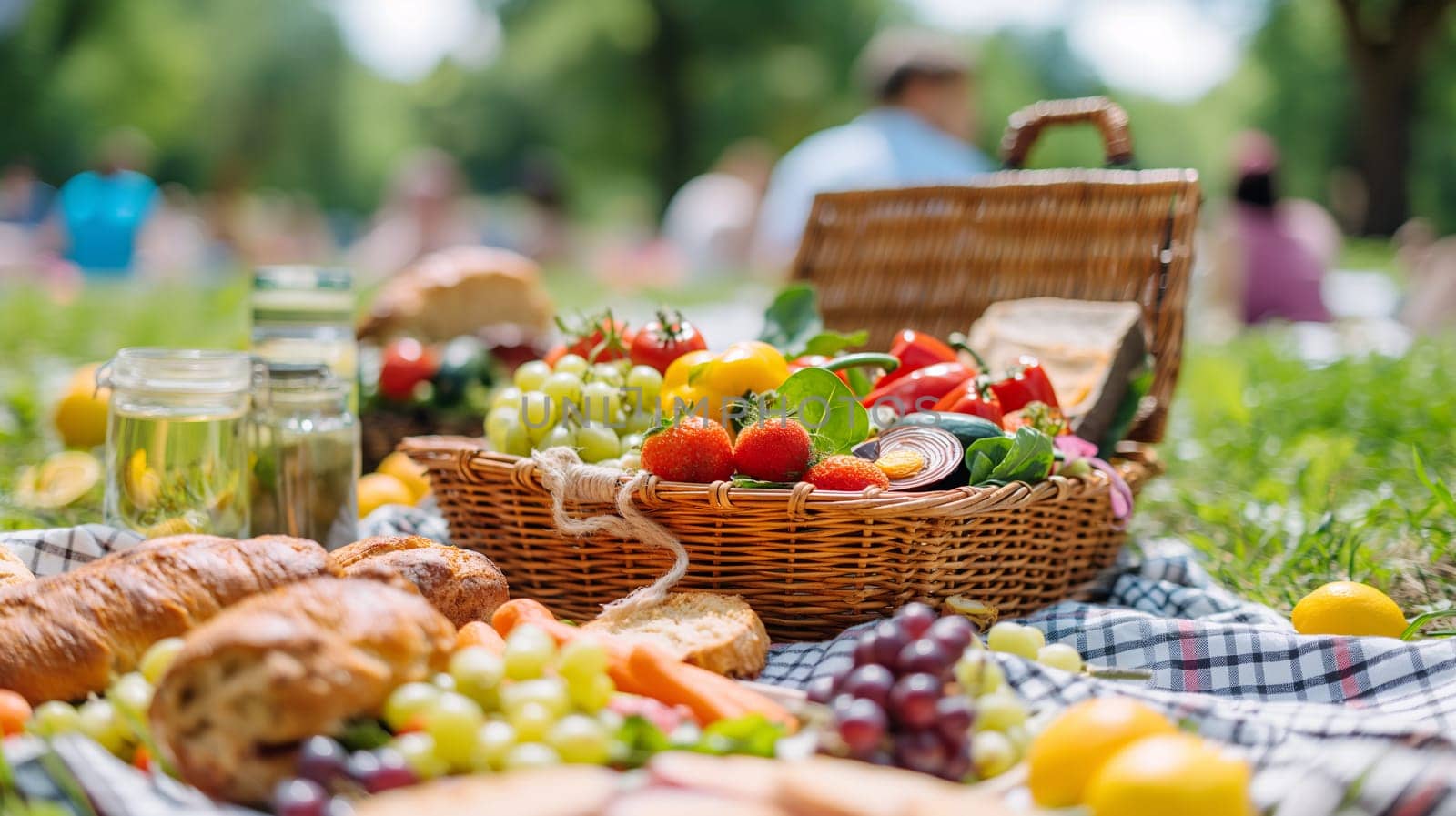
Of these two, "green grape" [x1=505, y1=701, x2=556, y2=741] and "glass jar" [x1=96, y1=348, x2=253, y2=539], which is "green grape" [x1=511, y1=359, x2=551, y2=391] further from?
"green grape" [x1=505, y1=701, x2=556, y2=741]

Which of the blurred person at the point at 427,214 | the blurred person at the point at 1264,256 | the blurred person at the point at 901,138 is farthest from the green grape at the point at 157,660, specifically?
the blurred person at the point at 1264,256

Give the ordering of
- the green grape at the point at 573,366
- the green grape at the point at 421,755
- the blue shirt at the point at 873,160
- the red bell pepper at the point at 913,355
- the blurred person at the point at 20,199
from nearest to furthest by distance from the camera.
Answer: the green grape at the point at 421,755, the green grape at the point at 573,366, the red bell pepper at the point at 913,355, the blue shirt at the point at 873,160, the blurred person at the point at 20,199

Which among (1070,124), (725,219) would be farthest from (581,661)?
(725,219)

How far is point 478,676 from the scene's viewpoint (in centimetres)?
124

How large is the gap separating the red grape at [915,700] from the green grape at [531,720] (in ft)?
1.15

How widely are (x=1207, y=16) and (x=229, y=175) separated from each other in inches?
772

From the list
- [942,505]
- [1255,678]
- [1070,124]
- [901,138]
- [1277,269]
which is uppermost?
[901,138]

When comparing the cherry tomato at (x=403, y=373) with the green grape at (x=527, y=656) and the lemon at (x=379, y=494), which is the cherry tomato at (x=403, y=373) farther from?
the green grape at (x=527, y=656)

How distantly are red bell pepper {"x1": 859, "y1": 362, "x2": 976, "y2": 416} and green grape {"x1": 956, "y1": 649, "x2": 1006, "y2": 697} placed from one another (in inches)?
32.9

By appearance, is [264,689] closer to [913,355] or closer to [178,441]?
[178,441]

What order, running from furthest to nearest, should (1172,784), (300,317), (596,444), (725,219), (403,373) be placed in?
(725,219) → (403,373) → (300,317) → (596,444) → (1172,784)

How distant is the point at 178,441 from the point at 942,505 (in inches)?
48.5

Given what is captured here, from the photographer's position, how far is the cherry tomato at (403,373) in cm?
299

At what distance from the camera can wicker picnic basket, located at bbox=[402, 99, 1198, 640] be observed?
5.49 ft
